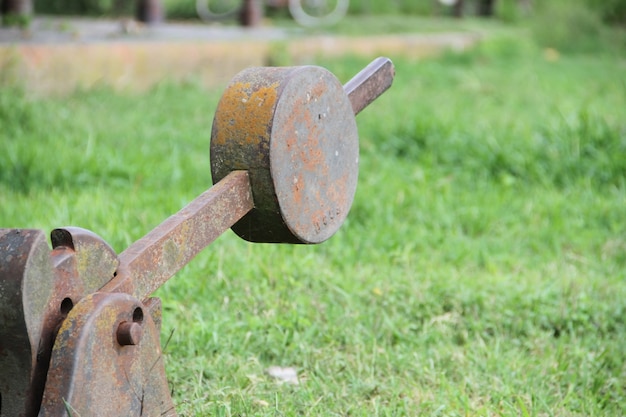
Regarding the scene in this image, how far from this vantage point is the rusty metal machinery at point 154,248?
1.33m

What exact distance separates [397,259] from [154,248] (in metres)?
1.60

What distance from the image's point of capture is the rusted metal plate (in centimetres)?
164

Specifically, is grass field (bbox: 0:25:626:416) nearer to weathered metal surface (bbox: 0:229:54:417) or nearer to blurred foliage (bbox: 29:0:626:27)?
weathered metal surface (bbox: 0:229:54:417)

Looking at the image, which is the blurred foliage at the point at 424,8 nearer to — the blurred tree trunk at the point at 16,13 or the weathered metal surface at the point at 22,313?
the blurred tree trunk at the point at 16,13

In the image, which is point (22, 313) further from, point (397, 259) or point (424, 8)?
point (424, 8)

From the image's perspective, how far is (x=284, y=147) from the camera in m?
1.66

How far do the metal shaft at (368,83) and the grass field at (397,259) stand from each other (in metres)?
0.67

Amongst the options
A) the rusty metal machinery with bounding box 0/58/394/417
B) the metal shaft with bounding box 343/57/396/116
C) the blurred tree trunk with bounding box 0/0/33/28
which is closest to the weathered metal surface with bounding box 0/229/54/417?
the rusty metal machinery with bounding box 0/58/394/417

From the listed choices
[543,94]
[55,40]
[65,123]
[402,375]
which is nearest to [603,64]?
[543,94]

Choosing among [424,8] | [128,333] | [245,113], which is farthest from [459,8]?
[128,333]

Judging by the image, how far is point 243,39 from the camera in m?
7.50

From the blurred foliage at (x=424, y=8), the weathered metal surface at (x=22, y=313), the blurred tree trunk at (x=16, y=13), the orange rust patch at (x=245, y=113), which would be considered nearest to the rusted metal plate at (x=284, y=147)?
the orange rust patch at (x=245, y=113)

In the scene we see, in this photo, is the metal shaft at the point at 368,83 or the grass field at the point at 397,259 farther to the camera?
the grass field at the point at 397,259

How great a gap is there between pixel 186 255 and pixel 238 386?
53cm
